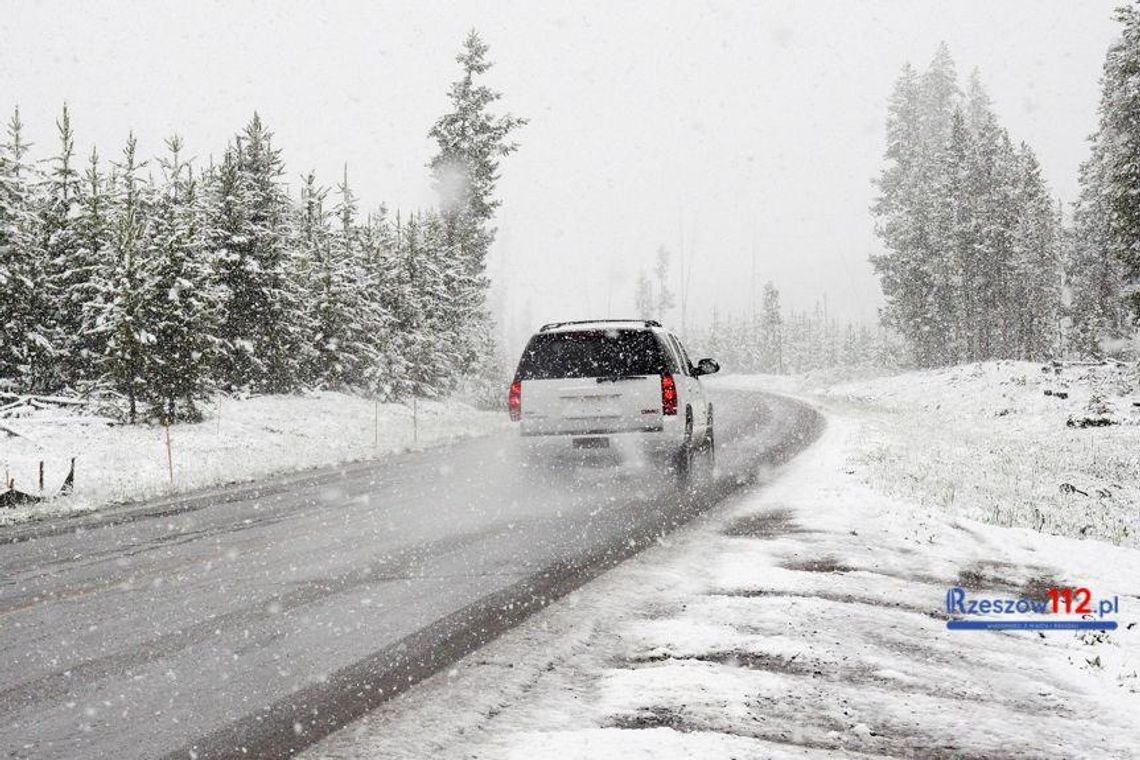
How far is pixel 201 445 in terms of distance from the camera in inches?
728

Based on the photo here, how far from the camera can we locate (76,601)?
19.6 feet

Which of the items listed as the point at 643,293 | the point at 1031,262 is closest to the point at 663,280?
the point at 643,293

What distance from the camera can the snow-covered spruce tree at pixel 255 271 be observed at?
2552cm

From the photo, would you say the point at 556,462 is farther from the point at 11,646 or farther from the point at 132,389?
the point at 132,389

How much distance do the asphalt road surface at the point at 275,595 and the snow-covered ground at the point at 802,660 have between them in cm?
43

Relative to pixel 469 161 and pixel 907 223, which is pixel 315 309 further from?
pixel 907 223

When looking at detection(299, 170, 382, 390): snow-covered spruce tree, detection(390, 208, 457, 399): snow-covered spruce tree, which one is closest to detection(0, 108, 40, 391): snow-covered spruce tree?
detection(299, 170, 382, 390): snow-covered spruce tree

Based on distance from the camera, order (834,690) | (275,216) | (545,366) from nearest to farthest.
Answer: (834,690) → (545,366) → (275,216)

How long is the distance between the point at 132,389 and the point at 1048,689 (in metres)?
20.4

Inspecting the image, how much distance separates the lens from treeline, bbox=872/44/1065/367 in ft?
152

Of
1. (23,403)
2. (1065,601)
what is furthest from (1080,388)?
(23,403)

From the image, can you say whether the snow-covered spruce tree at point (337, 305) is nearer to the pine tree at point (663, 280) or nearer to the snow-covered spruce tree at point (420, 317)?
the snow-covered spruce tree at point (420, 317)

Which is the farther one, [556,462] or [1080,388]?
[1080,388]

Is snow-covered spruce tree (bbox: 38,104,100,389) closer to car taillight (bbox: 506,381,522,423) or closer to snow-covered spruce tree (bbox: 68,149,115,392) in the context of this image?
snow-covered spruce tree (bbox: 68,149,115,392)
